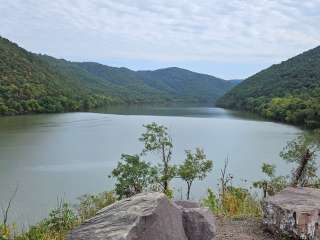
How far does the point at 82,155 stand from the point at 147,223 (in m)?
32.4

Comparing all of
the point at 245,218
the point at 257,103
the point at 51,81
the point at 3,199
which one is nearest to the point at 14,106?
the point at 51,81

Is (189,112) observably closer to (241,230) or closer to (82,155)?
(82,155)

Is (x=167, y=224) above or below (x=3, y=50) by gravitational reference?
below

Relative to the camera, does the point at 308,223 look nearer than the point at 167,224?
No

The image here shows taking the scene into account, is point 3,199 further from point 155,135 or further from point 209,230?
point 209,230

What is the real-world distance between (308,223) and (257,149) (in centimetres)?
3456

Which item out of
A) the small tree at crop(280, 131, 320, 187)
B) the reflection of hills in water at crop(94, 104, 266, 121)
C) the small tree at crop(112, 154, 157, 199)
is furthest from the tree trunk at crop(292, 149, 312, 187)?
the reflection of hills in water at crop(94, 104, 266, 121)

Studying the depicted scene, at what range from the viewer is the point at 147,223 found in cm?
487

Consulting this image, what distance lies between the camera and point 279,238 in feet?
20.9

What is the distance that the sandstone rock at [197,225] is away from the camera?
5.55m

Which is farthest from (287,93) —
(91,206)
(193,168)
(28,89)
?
(91,206)

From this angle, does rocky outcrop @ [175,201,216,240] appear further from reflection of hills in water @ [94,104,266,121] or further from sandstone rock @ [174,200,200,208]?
reflection of hills in water @ [94,104,266,121]

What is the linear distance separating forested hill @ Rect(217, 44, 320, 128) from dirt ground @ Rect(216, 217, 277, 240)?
5288cm

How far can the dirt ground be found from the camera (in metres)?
6.55
